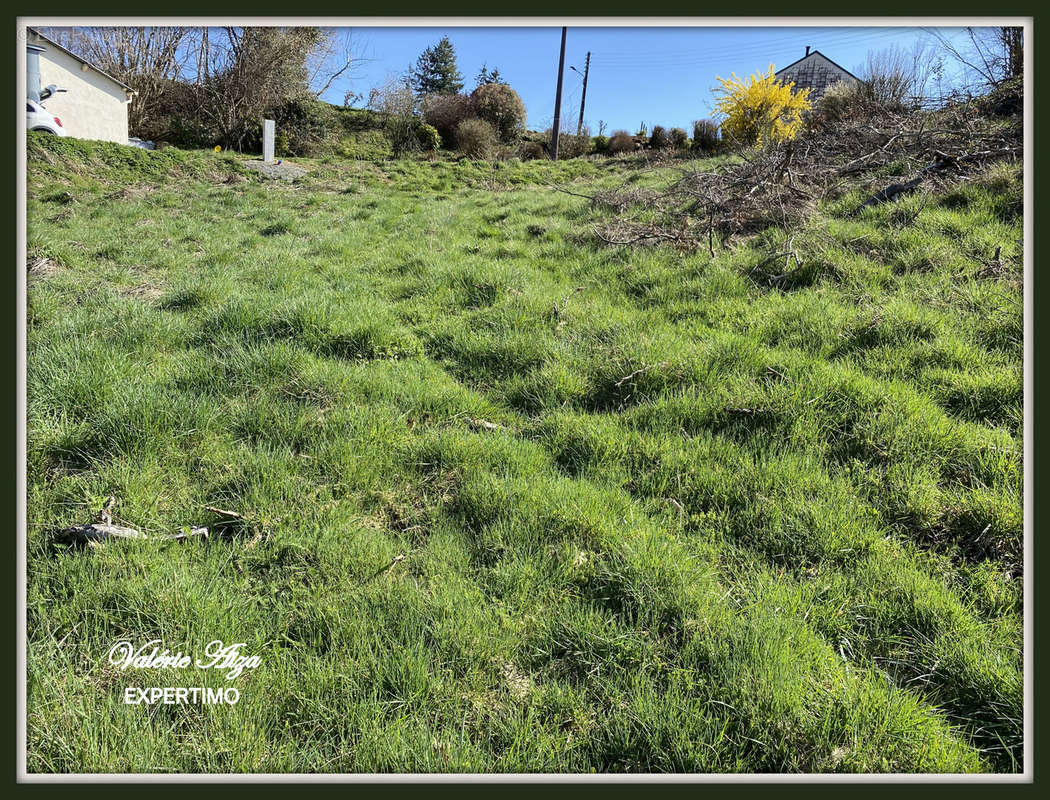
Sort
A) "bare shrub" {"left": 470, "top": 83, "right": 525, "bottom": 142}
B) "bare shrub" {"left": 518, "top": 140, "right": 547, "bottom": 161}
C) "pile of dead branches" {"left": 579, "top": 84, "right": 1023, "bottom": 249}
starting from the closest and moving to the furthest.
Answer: "pile of dead branches" {"left": 579, "top": 84, "right": 1023, "bottom": 249} → "bare shrub" {"left": 518, "top": 140, "right": 547, "bottom": 161} → "bare shrub" {"left": 470, "top": 83, "right": 525, "bottom": 142}

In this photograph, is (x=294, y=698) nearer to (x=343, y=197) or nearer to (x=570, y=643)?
(x=570, y=643)

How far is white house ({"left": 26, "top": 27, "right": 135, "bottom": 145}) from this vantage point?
16.0 meters

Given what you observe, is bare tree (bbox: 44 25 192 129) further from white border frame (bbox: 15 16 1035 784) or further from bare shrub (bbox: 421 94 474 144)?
white border frame (bbox: 15 16 1035 784)

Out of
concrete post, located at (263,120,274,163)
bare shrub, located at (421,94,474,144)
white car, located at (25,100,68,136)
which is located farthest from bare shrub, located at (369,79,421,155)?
white car, located at (25,100,68,136)

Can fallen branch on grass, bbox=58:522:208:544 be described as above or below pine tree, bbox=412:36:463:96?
below

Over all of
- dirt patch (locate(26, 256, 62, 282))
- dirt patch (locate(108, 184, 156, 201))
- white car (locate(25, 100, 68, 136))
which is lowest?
dirt patch (locate(26, 256, 62, 282))

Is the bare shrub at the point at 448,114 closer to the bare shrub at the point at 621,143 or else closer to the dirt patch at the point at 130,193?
the bare shrub at the point at 621,143

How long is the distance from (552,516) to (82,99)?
73.7 ft

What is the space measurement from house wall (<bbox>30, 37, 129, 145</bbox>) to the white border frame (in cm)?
1949

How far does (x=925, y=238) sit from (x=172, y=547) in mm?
6317

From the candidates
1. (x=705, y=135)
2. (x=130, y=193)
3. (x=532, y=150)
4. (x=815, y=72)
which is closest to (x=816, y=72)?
(x=815, y=72)

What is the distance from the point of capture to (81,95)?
17.0m

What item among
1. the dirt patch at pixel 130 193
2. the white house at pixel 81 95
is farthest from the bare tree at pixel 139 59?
the dirt patch at pixel 130 193

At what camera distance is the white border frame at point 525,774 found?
1.45 metres
